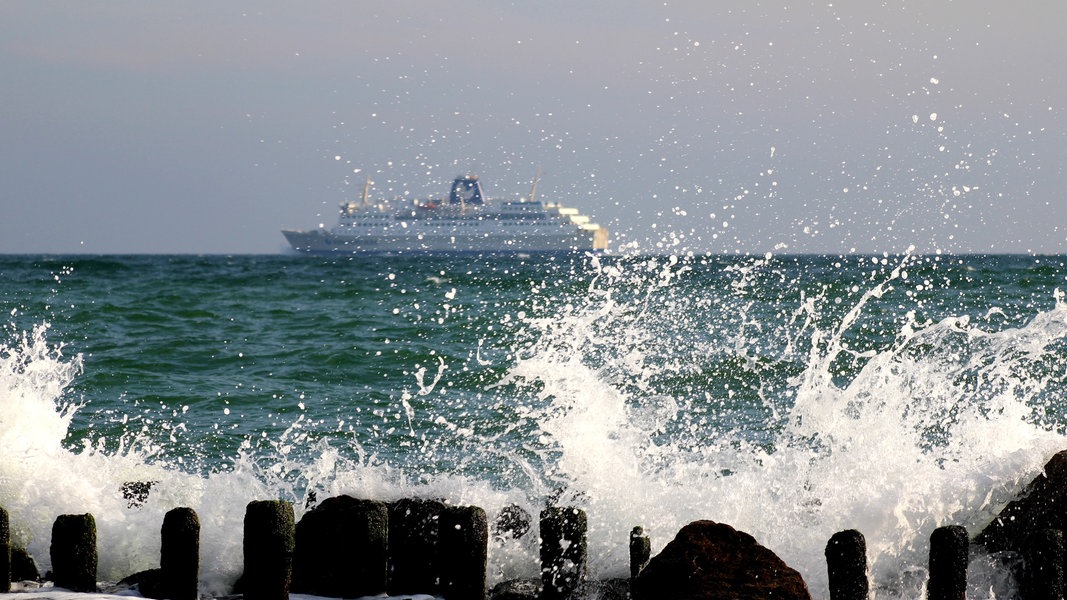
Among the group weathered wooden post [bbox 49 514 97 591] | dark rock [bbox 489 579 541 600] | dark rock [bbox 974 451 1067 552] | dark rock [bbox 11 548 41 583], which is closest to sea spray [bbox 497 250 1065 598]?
dark rock [bbox 974 451 1067 552]

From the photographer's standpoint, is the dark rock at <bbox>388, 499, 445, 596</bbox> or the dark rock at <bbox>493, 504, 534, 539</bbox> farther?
the dark rock at <bbox>493, 504, 534, 539</bbox>

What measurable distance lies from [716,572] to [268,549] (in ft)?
5.01

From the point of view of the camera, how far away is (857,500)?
5059 mm

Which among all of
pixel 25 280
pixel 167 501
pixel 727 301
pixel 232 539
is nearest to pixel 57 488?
pixel 167 501

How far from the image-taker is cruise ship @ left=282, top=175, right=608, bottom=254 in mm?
92812

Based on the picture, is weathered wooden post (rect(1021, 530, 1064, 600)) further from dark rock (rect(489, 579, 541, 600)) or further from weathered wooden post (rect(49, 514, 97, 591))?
weathered wooden post (rect(49, 514, 97, 591))


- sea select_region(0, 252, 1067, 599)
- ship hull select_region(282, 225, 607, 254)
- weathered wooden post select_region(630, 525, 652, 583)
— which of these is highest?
ship hull select_region(282, 225, 607, 254)

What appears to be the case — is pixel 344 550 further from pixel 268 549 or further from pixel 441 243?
pixel 441 243

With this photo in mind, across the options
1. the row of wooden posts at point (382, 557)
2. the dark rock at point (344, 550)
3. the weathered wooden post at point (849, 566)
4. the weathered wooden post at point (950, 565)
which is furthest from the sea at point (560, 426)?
the weathered wooden post at point (849, 566)

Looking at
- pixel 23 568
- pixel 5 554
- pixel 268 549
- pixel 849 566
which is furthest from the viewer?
pixel 23 568

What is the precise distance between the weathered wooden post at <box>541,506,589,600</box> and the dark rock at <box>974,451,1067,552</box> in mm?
1649

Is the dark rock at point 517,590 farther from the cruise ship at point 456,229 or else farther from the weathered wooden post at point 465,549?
the cruise ship at point 456,229

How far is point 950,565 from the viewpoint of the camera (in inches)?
154

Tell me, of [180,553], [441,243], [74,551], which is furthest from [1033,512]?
[441,243]
